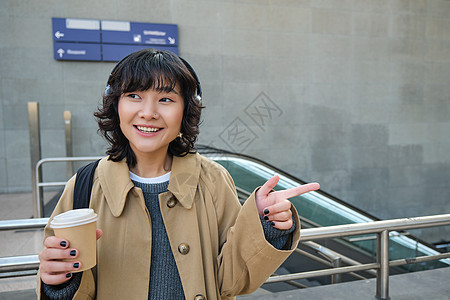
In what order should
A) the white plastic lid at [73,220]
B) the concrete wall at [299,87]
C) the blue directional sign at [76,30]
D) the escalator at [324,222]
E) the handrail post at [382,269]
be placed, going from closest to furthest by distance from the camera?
1. the white plastic lid at [73,220]
2. the handrail post at [382,269]
3. the escalator at [324,222]
4. the blue directional sign at [76,30]
5. the concrete wall at [299,87]

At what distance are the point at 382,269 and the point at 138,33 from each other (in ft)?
17.5

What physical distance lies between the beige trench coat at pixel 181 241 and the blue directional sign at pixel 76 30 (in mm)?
5419

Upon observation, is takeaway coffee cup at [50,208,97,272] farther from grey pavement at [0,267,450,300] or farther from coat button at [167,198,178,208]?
grey pavement at [0,267,450,300]

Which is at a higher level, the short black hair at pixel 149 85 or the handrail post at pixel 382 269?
the short black hair at pixel 149 85

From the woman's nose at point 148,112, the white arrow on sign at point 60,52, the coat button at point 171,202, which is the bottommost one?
the coat button at point 171,202

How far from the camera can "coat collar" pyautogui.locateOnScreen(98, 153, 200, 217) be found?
0.91 m

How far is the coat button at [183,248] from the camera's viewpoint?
2.95 feet

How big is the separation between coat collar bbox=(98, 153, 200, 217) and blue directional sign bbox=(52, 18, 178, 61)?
526 cm

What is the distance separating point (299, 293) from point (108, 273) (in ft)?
5.50

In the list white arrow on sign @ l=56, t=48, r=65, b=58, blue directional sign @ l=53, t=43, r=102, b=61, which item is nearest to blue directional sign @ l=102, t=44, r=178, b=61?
blue directional sign @ l=53, t=43, r=102, b=61

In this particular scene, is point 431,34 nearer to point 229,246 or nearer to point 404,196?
point 404,196

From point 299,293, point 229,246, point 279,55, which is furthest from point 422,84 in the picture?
point 229,246

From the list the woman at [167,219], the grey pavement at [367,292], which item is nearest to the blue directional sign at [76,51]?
the grey pavement at [367,292]

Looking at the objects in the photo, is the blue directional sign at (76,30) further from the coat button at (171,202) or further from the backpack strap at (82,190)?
the coat button at (171,202)
